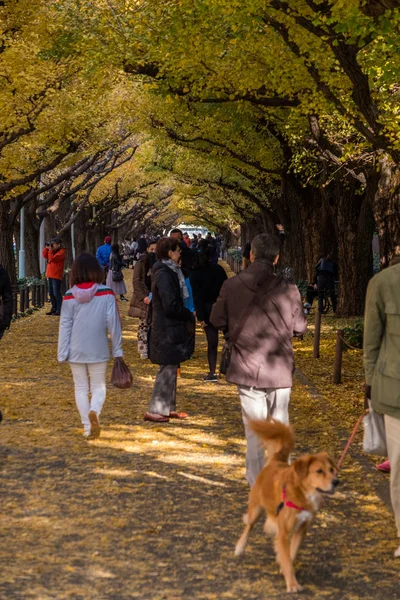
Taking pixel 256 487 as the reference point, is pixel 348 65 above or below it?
above

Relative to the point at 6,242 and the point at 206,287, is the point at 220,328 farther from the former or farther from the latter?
the point at 6,242

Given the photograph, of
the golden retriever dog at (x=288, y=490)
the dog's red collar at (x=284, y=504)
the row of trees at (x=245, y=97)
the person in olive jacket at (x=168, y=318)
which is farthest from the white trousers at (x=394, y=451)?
the row of trees at (x=245, y=97)

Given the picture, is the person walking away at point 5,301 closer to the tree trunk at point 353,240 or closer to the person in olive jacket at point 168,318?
the person in olive jacket at point 168,318

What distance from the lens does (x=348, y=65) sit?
12820 mm

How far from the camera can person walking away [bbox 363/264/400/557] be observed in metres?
6.00

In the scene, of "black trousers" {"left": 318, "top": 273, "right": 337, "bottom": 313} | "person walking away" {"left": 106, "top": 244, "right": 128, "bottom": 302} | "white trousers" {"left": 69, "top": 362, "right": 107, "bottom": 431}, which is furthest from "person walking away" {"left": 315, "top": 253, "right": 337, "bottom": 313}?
"white trousers" {"left": 69, "top": 362, "right": 107, "bottom": 431}

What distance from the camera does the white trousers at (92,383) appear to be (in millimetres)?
9641

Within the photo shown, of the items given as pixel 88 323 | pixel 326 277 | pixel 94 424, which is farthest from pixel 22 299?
pixel 88 323

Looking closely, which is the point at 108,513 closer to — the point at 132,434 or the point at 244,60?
the point at 132,434

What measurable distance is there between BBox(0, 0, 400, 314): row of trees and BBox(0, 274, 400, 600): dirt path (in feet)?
14.7

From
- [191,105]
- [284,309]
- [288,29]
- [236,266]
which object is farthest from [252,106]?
[236,266]

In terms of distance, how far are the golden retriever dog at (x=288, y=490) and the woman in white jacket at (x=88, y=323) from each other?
152 inches

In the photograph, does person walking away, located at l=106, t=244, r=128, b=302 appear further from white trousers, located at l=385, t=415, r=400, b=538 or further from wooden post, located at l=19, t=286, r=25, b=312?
white trousers, located at l=385, t=415, r=400, b=538

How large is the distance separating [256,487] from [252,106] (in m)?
18.8
